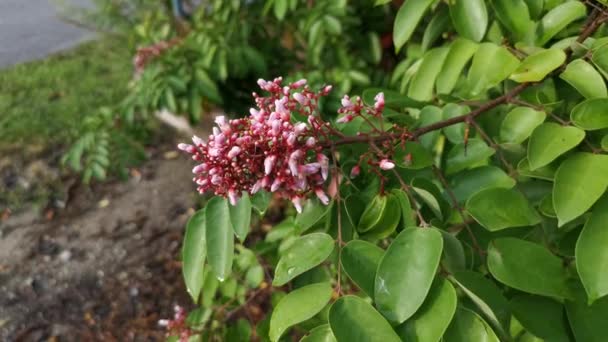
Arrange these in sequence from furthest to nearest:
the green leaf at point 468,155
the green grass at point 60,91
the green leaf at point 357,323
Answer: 1. the green grass at point 60,91
2. the green leaf at point 468,155
3. the green leaf at point 357,323

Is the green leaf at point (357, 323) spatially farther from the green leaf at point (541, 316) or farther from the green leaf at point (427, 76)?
the green leaf at point (427, 76)

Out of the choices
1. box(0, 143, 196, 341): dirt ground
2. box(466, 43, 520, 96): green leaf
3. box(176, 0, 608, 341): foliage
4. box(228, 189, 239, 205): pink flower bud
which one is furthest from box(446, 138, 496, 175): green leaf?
box(0, 143, 196, 341): dirt ground

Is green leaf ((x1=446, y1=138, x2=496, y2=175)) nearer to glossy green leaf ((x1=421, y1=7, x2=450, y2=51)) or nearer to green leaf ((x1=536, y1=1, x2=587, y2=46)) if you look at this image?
green leaf ((x1=536, y1=1, x2=587, y2=46))

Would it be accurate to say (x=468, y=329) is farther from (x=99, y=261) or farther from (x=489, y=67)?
(x=99, y=261)

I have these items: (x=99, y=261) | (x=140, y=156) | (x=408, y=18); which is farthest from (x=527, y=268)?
(x=99, y=261)

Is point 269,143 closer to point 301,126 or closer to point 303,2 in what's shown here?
point 301,126

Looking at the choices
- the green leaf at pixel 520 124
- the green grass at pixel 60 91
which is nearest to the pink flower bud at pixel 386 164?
the green leaf at pixel 520 124

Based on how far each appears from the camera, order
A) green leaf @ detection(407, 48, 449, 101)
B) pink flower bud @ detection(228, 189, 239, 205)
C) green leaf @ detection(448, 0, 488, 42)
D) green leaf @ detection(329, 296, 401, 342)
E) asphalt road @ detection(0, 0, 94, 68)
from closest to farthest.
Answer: green leaf @ detection(329, 296, 401, 342) → pink flower bud @ detection(228, 189, 239, 205) → green leaf @ detection(448, 0, 488, 42) → green leaf @ detection(407, 48, 449, 101) → asphalt road @ detection(0, 0, 94, 68)
